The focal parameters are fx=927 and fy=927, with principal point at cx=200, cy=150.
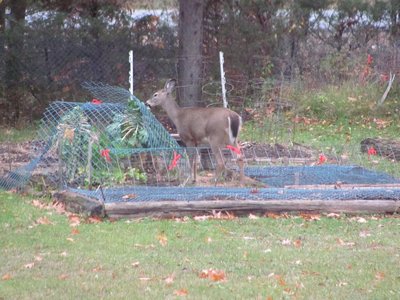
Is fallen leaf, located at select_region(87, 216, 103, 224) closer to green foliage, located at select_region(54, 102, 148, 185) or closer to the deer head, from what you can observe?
green foliage, located at select_region(54, 102, 148, 185)

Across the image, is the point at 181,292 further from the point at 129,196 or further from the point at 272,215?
the point at 129,196

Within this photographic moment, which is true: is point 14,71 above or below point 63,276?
above

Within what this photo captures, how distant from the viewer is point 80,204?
35.0 feet

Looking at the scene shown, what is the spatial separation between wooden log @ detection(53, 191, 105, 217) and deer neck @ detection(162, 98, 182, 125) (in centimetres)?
304

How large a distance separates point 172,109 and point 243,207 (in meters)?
3.84

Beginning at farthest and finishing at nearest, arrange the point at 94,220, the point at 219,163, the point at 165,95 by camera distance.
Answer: the point at 165,95, the point at 219,163, the point at 94,220

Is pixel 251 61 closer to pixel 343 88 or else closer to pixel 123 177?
pixel 343 88

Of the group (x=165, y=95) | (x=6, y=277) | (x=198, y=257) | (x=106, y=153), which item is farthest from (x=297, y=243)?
(x=165, y=95)

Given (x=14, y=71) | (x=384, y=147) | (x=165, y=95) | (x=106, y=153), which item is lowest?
(x=384, y=147)

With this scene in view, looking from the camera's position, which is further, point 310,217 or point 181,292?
point 310,217

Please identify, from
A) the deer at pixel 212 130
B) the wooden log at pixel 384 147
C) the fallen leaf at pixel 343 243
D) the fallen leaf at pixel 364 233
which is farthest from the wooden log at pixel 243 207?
the wooden log at pixel 384 147

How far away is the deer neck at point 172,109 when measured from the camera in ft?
45.5

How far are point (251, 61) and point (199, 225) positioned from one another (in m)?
11.1

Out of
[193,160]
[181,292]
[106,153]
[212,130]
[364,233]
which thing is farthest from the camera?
[212,130]
